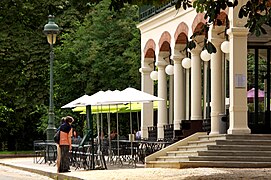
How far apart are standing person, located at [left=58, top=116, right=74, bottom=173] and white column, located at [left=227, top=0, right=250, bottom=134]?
4.60 metres

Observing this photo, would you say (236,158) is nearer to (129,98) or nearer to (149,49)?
(129,98)

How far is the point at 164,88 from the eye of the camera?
1267 inches

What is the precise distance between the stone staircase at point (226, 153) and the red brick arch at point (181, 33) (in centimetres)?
505

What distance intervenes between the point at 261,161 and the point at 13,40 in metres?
22.3

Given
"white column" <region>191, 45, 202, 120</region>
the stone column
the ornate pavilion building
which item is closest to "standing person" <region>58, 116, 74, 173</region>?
the ornate pavilion building

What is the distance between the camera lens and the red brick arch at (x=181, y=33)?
2748 centimetres

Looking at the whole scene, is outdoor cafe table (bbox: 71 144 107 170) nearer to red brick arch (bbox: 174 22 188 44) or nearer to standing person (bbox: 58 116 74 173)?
standing person (bbox: 58 116 74 173)

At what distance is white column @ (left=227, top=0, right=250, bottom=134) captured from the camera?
74.2 ft

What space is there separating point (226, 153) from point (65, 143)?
15.1ft

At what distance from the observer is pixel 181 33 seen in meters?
28.0

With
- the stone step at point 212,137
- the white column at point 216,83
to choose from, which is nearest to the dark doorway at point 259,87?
the white column at point 216,83

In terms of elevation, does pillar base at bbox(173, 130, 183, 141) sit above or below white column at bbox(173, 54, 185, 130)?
below

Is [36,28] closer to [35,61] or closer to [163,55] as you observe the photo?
[35,61]

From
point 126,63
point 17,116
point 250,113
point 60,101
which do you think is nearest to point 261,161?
point 250,113
